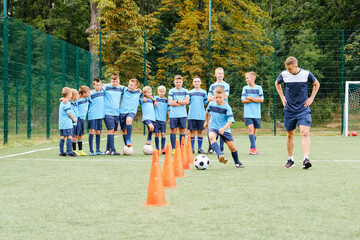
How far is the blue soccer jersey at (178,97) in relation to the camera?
10992mm

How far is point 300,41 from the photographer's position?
25.4 m

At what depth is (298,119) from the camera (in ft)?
26.2

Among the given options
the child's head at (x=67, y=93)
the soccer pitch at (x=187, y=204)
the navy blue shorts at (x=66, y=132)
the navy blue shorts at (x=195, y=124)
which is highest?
the child's head at (x=67, y=93)

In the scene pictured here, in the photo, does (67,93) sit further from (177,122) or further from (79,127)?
(177,122)

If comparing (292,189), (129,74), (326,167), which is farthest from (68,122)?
(129,74)

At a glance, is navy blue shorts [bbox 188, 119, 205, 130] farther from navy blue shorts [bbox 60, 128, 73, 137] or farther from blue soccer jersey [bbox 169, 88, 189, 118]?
navy blue shorts [bbox 60, 128, 73, 137]

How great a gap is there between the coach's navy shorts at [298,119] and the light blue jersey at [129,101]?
3872 millimetres

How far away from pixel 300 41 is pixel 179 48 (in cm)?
616

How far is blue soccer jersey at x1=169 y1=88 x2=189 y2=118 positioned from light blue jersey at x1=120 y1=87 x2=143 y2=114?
73 centimetres

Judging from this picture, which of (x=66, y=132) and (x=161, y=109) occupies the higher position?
(x=161, y=109)

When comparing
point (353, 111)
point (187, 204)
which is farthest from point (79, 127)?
point (353, 111)

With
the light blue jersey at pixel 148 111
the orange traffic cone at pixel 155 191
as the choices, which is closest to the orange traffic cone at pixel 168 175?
the orange traffic cone at pixel 155 191

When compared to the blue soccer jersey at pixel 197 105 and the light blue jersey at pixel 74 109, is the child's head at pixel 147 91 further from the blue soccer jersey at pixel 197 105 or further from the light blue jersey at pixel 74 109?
the light blue jersey at pixel 74 109

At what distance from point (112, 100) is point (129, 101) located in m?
0.36
